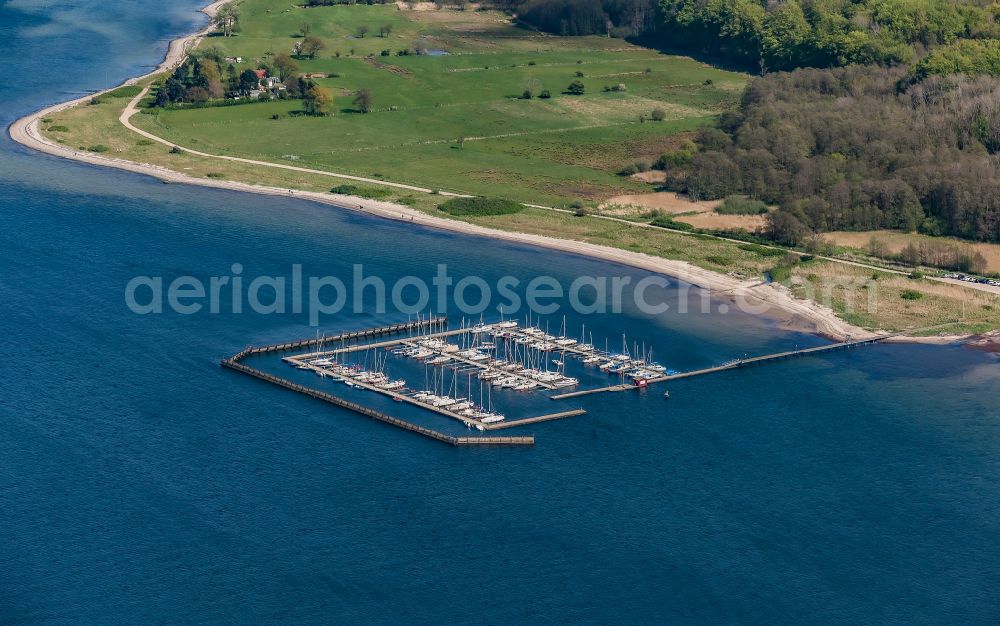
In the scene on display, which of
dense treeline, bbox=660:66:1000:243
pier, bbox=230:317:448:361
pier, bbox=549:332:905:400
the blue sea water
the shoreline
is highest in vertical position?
dense treeline, bbox=660:66:1000:243

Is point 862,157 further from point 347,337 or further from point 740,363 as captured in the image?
point 347,337

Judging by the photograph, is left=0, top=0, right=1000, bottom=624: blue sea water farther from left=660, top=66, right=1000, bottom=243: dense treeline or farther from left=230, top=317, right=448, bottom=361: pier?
left=660, top=66, right=1000, bottom=243: dense treeline

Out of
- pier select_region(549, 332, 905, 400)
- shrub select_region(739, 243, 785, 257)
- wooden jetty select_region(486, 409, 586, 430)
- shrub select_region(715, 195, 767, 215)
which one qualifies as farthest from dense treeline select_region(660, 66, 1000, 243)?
wooden jetty select_region(486, 409, 586, 430)

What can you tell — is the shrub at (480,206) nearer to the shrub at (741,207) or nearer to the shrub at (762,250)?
the shrub at (741,207)

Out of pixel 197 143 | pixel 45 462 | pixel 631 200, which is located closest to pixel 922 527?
pixel 45 462

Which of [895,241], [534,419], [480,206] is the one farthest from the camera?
[480,206]

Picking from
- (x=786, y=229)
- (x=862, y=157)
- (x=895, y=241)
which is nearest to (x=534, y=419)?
(x=786, y=229)

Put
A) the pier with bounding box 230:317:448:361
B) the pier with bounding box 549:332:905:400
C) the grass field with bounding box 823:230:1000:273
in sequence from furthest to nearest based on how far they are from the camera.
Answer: the grass field with bounding box 823:230:1000:273 → the pier with bounding box 230:317:448:361 → the pier with bounding box 549:332:905:400
